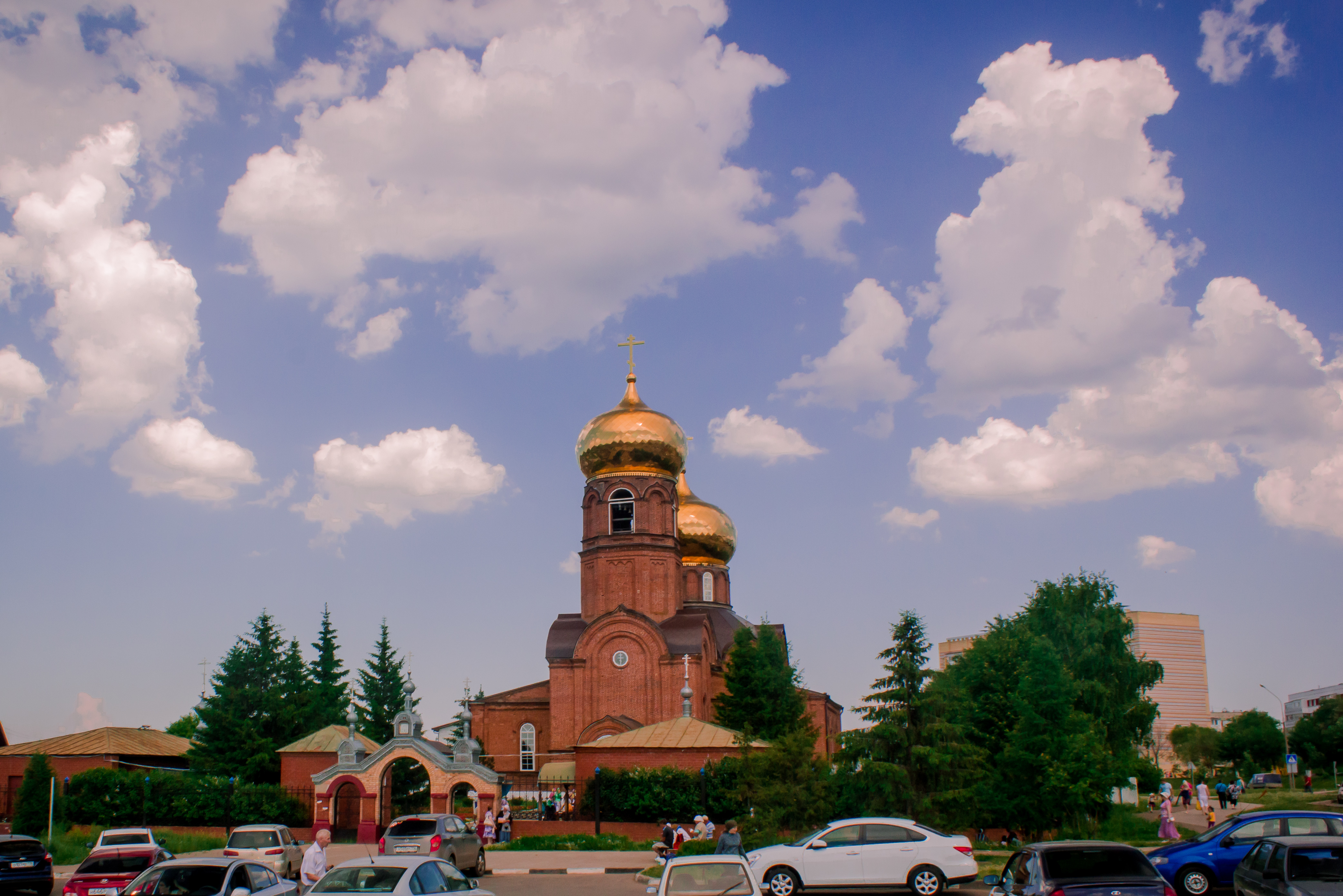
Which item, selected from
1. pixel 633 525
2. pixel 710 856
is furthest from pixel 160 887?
pixel 633 525

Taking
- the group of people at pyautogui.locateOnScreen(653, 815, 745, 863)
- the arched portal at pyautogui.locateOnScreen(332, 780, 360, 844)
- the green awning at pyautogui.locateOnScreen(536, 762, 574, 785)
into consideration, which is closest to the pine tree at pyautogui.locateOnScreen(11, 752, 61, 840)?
the arched portal at pyautogui.locateOnScreen(332, 780, 360, 844)

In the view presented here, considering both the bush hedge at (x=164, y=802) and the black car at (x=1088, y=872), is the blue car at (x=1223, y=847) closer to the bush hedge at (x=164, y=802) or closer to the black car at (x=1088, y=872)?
the black car at (x=1088, y=872)

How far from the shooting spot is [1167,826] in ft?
79.3

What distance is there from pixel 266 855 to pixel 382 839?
2.01 meters

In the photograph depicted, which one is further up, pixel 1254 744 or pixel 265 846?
pixel 265 846

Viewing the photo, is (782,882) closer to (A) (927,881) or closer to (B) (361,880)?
(A) (927,881)

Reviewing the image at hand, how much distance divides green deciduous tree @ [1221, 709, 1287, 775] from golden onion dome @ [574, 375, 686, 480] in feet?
140

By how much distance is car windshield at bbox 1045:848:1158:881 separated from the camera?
428 inches

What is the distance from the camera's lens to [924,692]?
79.0 ft

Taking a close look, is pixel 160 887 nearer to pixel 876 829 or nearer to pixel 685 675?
pixel 876 829

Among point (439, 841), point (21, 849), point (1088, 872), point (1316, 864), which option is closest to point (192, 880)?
point (21, 849)

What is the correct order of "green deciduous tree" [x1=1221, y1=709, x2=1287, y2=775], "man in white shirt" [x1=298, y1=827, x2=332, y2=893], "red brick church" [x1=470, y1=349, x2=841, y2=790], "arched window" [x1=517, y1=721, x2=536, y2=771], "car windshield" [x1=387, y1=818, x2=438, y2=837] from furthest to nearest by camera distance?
"green deciduous tree" [x1=1221, y1=709, x2=1287, y2=775]
"arched window" [x1=517, y1=721, x2=536, y2=771]
"red brick church" [x1=470, y1=349, x2=841, y2=790]
"car windshield" [x1=387, y1=818, x2=438, y2=837]
"man in white shirt" [x1=298, y1=827, x2=332, y2=893]

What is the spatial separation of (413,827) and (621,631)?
794 inches

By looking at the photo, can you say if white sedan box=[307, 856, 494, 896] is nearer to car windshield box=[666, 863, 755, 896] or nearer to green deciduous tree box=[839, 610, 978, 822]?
car windshield box=[666, 863, 755, 896]
